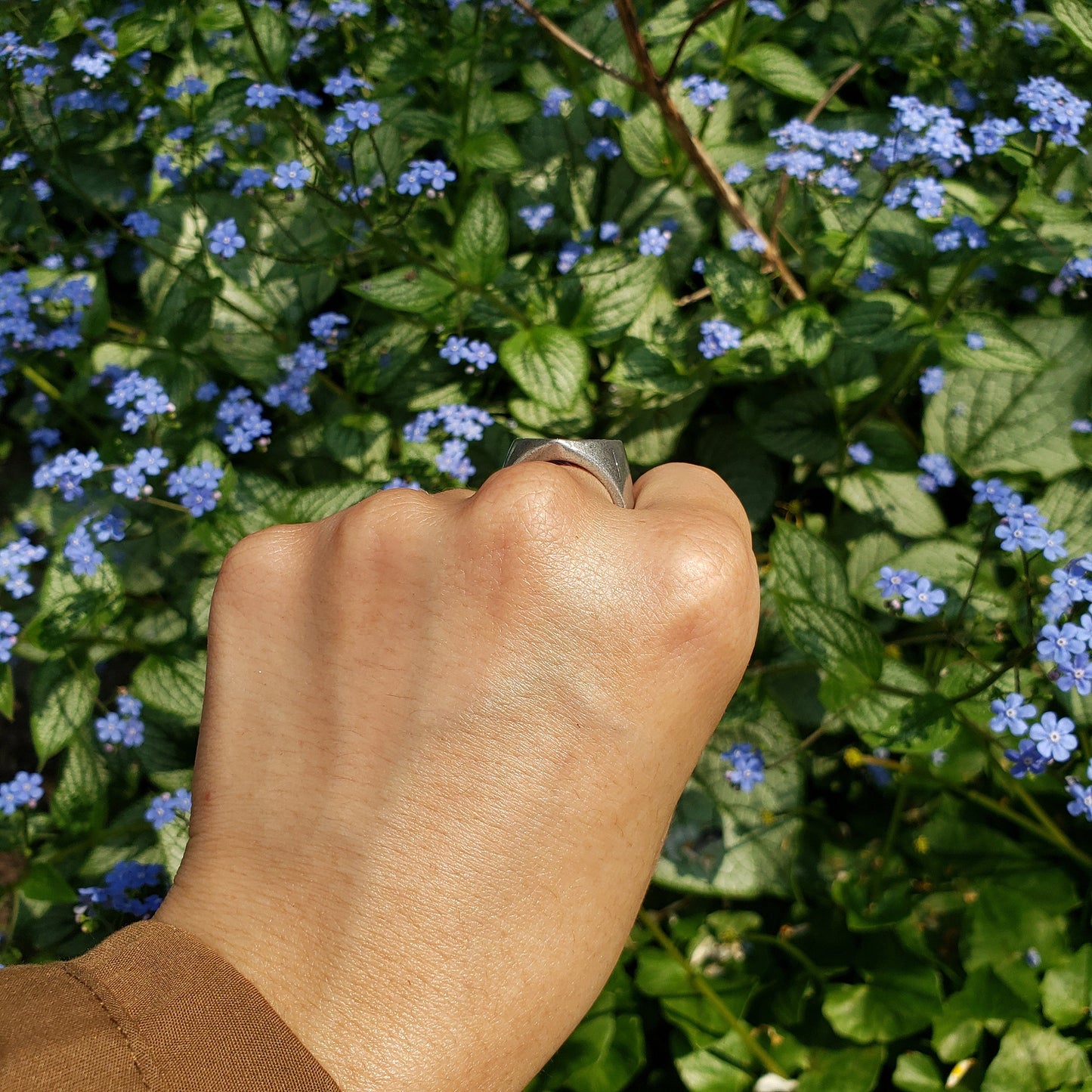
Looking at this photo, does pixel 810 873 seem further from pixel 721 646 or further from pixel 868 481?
pixel 721 646

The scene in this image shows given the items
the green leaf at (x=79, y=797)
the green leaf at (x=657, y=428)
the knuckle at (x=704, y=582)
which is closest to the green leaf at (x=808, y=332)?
the green leaf at (x=657, y=428)

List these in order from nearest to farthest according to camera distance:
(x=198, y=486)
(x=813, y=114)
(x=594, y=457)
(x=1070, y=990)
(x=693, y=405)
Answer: (x=594, y=457)
(x=1070, y=990)
(x=198, y=486)
(x=693, y=405)
(x=813, y=114)

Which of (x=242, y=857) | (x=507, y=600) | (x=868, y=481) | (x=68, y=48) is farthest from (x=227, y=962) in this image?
(x=68, y=48)

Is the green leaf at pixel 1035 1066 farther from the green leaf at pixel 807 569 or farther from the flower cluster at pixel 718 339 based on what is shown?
the flower cluster at pixel 718 339

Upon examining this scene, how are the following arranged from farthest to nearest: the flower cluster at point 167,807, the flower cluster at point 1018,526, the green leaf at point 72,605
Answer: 1. the green leaf at point 72,605
2. the flower cluster at point 167,807
3. the flower cluster at point 1018,526

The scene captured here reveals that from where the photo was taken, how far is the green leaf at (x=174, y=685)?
2.50m

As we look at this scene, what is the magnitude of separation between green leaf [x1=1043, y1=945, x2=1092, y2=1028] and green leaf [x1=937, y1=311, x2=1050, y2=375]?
155 centimetres

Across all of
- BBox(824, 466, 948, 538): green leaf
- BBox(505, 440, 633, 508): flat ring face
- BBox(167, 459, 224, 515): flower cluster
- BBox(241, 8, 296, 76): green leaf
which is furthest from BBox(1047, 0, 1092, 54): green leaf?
BBox(167, 459, 224, 515): flower cluster

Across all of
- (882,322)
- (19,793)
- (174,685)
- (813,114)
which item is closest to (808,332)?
(882,322)

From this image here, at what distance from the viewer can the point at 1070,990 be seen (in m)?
2.26

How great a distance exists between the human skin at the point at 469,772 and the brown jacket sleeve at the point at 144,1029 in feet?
0.15

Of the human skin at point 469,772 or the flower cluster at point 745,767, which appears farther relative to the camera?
the flower cluster at point 745,767

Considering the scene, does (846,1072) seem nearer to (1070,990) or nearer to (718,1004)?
(718,1004)

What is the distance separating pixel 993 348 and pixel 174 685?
2486 millimetres
